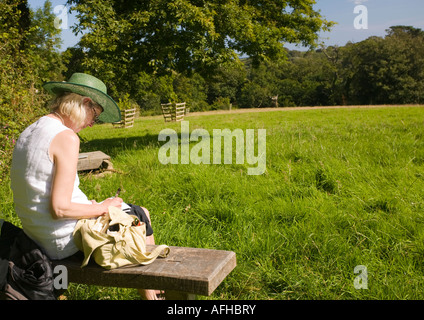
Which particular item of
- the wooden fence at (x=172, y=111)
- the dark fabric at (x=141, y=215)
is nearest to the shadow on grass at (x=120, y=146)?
the dark fabric at (x=141, y=215)

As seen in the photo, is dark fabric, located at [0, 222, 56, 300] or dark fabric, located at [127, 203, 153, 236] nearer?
dark fabric, located at [0, 222, 56, 300]

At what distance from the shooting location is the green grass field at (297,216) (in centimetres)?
294

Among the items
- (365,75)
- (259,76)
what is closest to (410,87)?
(365,75)

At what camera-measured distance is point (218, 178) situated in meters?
5.44

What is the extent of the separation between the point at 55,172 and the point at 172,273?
35.7 inches

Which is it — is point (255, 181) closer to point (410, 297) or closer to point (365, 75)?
point (410, 297)

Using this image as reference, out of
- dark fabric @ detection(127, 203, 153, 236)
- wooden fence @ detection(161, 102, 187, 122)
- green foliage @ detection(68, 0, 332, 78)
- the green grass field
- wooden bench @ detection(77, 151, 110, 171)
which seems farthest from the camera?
wooden fence @ detection(161, 102, 187, 122)

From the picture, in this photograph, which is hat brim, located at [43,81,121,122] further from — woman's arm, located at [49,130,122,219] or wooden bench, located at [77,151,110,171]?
wooden bench, located at [77,151,110,171]

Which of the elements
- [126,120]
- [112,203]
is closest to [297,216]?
[112,203]

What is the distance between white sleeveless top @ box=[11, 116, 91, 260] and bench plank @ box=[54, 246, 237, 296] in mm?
163

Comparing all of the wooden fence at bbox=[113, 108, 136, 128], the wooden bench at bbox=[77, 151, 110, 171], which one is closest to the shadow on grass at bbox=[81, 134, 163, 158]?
the wooden bench at bbox=[77, 151, 110, 171]

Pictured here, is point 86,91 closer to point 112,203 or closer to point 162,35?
point 112,203

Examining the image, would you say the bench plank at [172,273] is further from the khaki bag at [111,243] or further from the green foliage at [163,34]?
the green foliage at [163,34]

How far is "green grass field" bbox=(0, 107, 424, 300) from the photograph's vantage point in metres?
2.94
